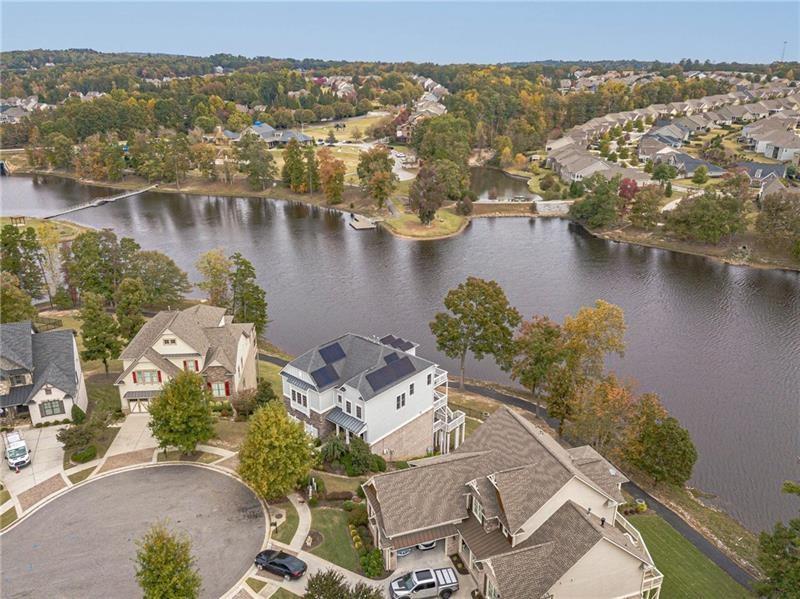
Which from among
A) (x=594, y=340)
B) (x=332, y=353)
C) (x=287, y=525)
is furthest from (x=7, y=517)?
(x=594, y=340)

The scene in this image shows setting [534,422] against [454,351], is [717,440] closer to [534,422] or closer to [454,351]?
[534,422]

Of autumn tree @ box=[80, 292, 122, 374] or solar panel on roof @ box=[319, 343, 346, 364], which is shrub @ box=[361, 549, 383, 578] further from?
autumn tree @ box=[80, 292, 122, 374]

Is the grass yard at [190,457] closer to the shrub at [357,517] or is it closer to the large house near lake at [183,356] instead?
the large house near lake at [183,356]

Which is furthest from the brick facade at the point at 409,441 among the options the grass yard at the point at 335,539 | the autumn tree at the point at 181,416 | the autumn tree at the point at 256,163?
the autumn tree at the point at 256,163

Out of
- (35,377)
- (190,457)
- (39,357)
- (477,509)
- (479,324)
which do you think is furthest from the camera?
(479,324)

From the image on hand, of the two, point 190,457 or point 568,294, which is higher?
point 190,457

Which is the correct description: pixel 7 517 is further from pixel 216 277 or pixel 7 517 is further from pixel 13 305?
pixel 216 277
